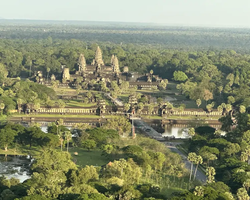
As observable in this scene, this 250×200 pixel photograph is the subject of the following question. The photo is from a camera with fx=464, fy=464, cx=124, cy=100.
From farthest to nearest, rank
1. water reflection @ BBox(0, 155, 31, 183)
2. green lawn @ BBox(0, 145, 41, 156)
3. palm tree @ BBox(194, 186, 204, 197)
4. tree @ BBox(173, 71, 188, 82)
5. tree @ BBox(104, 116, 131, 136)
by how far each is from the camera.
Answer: tree @ BBox(173, 71, 188, 82)
tree @ BBox(104, 116, 131, 136)
green lawn @ BBox(0, 145, 41, 156)
water reflection @ BBox(0, 155, 31, 183)
palm tree @ BBox(194, 186, 204, 197)

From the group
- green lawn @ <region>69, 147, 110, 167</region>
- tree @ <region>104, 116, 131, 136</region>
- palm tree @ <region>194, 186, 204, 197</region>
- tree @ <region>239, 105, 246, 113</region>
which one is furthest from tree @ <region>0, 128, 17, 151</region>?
tree @ <region>239, 105, 246, 113</region>

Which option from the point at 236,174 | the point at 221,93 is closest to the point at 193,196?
the point at 236,174

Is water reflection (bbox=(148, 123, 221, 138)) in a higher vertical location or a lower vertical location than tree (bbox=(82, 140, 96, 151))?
lower

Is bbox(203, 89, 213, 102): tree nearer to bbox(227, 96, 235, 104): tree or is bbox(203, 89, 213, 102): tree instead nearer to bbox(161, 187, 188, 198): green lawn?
bbox(227, 96, 235, 104): tree

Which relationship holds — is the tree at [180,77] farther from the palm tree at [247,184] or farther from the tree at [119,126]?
the palm tree at [247,184]

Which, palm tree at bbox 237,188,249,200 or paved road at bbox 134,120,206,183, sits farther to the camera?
paved road at bbox 134,120,206,183

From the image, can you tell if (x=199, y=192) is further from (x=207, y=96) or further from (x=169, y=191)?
(x=207, y=96)

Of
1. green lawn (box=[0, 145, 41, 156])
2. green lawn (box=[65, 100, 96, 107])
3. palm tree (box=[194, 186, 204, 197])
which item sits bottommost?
green lawn (box=[65, 100, 96, 107])
